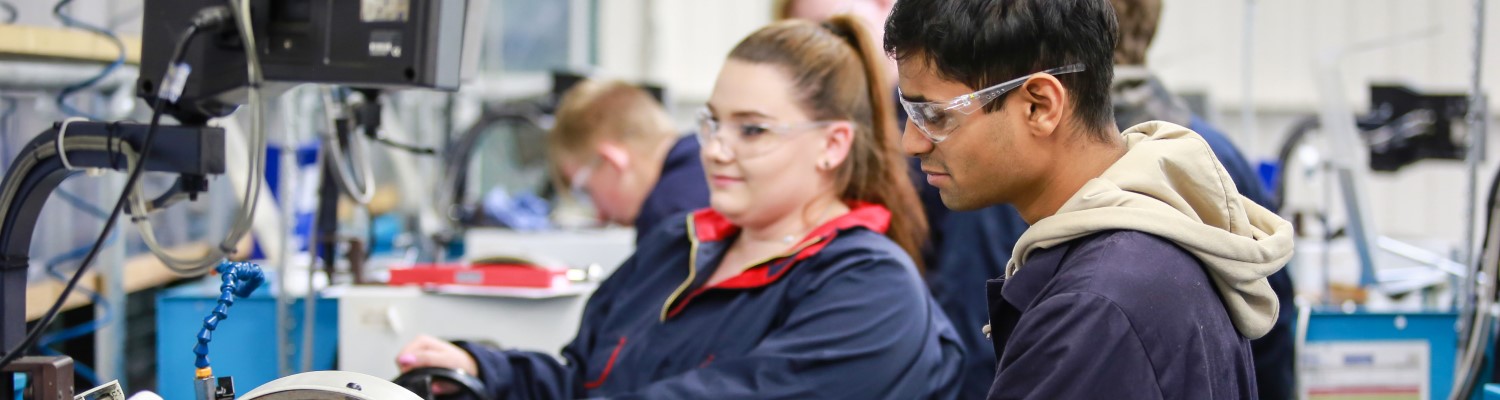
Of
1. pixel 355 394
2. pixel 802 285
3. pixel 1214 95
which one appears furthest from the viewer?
pixel 1214 95

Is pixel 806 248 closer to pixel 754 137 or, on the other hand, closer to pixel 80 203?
pixel 754 137

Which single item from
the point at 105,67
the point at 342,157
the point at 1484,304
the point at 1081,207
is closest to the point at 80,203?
the point at 105,67

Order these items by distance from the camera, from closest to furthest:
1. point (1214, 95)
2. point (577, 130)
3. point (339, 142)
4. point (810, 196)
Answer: point (810, 196) < point (339, 142) < point (577, 130) < point (1214, 95)

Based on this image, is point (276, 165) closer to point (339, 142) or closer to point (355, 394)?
point (339, 142)

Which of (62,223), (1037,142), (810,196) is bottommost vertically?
(62,223)

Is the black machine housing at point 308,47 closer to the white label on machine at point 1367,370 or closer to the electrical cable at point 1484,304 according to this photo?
the electrical cable at point 1484,304

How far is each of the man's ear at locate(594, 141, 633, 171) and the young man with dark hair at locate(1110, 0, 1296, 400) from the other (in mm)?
1322

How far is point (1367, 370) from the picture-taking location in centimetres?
229

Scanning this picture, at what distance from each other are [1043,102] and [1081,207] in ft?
0.28

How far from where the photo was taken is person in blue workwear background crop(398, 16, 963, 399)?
4.79ft

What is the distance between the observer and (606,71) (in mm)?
6340

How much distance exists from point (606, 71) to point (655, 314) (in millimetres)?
4781

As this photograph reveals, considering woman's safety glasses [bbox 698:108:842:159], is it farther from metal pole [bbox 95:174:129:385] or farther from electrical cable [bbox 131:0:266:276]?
metal pole [bbox 95:174:129:385]

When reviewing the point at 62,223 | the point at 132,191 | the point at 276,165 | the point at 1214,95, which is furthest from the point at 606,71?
the point at 132,191
